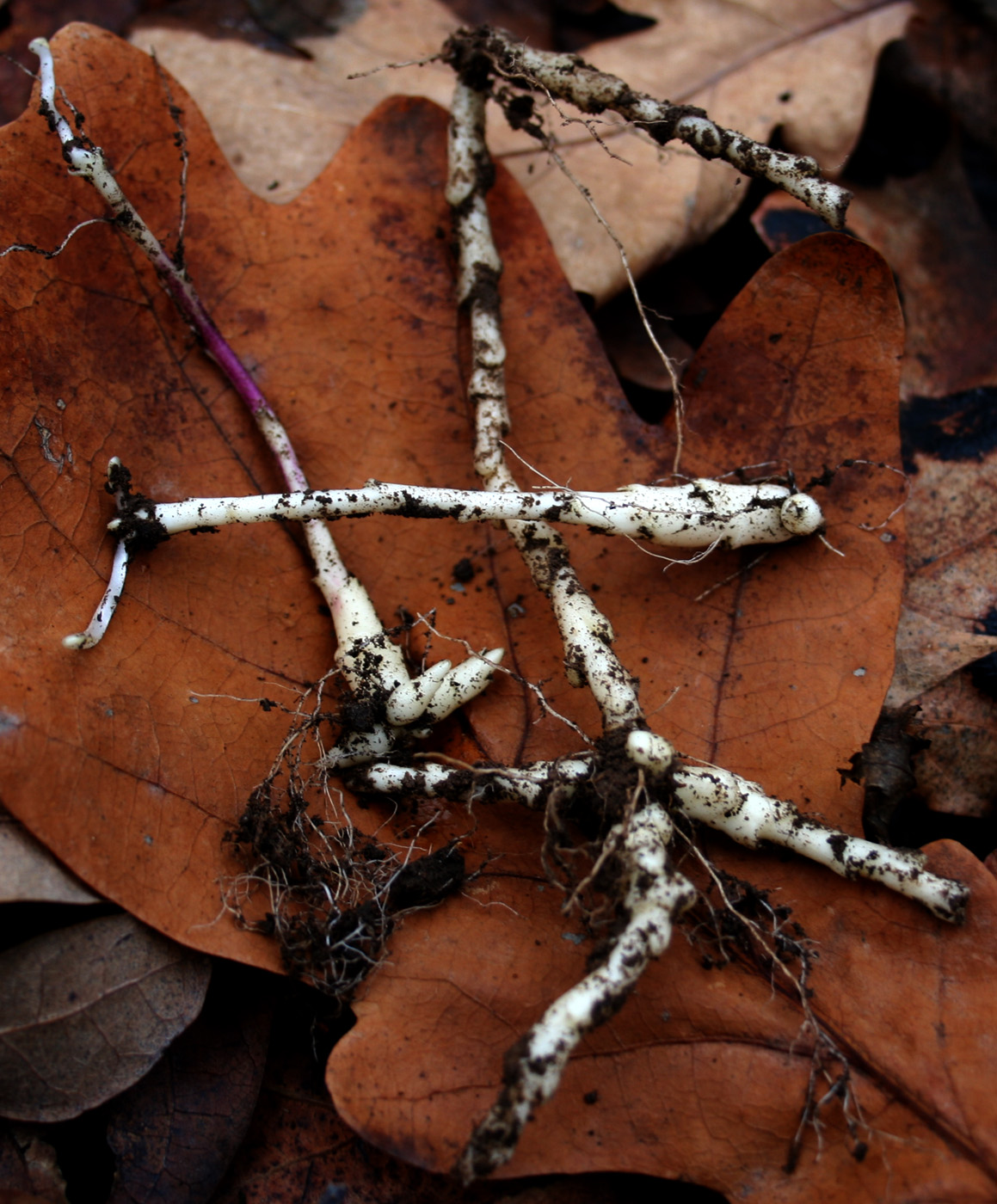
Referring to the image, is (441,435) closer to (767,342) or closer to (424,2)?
(767,342)

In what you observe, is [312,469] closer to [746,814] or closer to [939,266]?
[746,814]

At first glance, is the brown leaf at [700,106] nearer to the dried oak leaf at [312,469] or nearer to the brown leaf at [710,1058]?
the dried oak leaf at [312,469]

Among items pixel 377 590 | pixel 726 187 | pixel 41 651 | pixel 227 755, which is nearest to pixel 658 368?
pixel 726 187

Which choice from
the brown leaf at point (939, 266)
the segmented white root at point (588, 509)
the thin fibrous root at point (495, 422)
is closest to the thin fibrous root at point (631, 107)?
the thin fibrous root at point (495, 422)

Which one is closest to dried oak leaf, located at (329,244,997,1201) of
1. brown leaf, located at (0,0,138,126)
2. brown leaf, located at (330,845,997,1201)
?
brown leaf, located at (330,845,997,1201)

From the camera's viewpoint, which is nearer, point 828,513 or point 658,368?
point 828,513

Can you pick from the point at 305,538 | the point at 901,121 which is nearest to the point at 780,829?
the point at 305,538
